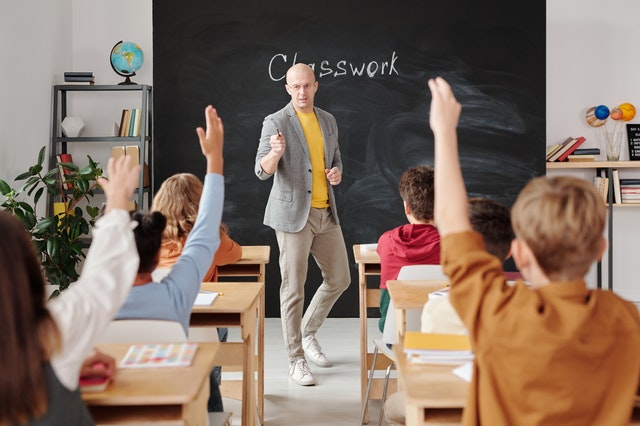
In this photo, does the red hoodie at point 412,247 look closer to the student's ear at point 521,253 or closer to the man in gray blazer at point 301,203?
the man in gray blazer at point 301,203

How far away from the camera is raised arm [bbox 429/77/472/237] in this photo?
5.19 ft

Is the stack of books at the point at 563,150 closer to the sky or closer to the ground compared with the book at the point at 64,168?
closer to the sky

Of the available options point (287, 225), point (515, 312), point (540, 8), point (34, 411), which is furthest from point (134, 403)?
point (540, 8)

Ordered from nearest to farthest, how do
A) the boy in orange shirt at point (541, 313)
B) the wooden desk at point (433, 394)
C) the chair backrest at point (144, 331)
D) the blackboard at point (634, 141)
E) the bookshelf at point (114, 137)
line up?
the boy in orange shirt at point (541, 313) < the wooden desk at point (433, 394) < the chair backrest at point (144, 331) < the bookshelf at point (114, 137) < the blackboard at point (634, 141)

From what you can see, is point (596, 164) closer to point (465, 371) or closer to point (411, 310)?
point (411, 310)

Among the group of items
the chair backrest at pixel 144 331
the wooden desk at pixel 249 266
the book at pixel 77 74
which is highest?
the book at pixel 77 74

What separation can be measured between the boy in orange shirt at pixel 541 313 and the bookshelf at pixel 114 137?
4456 millimetres

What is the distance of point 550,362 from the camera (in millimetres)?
1526

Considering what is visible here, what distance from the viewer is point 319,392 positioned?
13.8ft

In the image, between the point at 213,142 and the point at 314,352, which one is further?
the point at 314,352

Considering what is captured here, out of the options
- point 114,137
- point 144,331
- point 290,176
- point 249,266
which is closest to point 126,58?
point 114,137

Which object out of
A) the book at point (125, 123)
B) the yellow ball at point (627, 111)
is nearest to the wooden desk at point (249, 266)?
the book at point (125, 123)

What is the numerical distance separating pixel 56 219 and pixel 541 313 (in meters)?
4.30

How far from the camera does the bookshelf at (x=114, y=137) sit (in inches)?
232
